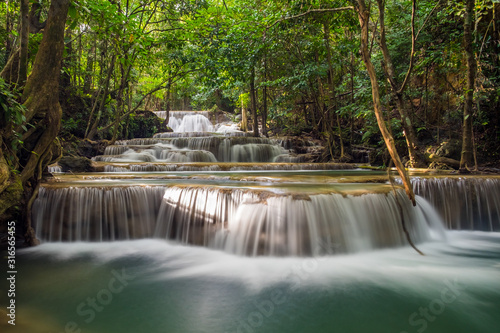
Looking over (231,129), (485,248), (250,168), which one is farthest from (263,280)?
(231,129)

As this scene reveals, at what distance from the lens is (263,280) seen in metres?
3.53

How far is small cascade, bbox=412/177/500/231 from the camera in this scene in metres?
5.68

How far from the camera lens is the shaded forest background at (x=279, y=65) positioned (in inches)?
173

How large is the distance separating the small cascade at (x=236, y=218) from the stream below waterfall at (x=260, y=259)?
0.02 meters

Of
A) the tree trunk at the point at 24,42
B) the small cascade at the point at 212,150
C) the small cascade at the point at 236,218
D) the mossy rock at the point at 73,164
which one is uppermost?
the tree trunk at the point at 24,42

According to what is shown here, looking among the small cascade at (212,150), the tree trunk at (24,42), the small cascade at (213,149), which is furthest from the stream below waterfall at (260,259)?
the small cascade at (213,149)

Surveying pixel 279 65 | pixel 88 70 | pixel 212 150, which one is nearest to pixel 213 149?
pixel 212 150

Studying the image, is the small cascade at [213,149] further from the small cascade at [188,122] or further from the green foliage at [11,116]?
the small cascade at [188,122]

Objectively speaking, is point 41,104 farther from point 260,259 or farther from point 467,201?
point 467,201

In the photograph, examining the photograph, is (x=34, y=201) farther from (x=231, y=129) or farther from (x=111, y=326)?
(x=231, y=129)

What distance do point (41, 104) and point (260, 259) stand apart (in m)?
4.05

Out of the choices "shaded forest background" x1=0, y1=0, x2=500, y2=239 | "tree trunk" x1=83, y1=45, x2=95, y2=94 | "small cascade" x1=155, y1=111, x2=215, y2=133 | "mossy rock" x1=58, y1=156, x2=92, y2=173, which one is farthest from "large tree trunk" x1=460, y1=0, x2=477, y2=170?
"small cascade" x1=155, y1=111, x2=215, y2=133

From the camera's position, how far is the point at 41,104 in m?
4.38

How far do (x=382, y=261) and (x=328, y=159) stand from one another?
8115 millimetres
